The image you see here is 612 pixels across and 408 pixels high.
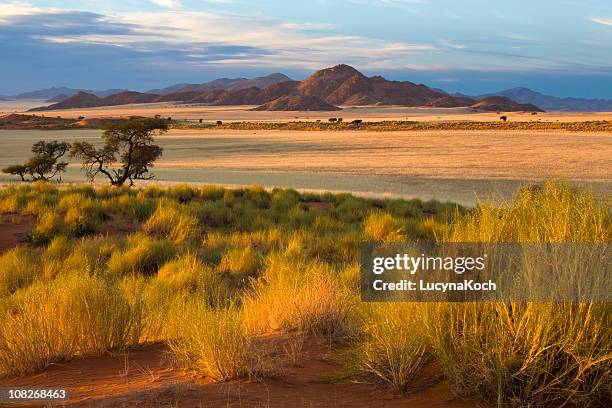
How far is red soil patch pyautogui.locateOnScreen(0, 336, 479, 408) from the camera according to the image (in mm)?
4980

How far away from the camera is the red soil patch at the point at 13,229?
1554 centimetres

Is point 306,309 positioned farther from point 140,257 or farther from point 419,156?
point 419,156

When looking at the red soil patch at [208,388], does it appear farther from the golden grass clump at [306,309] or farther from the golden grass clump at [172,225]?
the golden grass clump at [172,225]

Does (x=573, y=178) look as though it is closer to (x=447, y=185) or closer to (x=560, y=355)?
(x=447, y=185)

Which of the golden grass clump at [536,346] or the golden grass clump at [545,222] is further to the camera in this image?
the golden grass clump at [545,222]

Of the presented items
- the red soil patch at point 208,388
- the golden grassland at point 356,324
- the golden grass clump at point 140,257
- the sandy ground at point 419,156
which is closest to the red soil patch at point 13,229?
the golden grass clump at point 140,257

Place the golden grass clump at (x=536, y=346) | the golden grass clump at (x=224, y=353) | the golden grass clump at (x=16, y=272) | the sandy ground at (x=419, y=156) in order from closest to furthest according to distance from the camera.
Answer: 1. the golden grass clump at (x=536, y=346)
2. the golden grass clump at (x=224, y=353)
3. the golden grass clump at (x=16, y=272)
4. the sandy ground at (x=419, y=156)

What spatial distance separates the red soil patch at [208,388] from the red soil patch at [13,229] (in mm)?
9823

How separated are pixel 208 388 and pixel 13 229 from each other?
13.5 metres

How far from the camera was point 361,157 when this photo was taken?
44.1 meters

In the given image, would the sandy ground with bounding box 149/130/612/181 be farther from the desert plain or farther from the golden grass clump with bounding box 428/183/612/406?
the golden grass clump with bounding box 428/183/612/406

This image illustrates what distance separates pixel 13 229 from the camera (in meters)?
17.0

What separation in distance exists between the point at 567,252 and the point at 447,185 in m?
25.2

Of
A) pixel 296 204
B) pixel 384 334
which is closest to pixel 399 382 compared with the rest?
pixel 384 334
